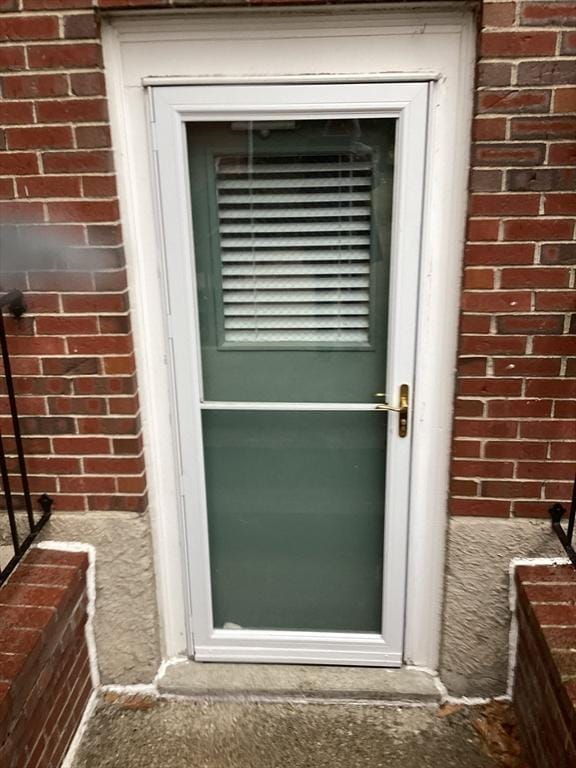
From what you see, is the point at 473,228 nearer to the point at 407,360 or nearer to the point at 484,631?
the point at 407,360

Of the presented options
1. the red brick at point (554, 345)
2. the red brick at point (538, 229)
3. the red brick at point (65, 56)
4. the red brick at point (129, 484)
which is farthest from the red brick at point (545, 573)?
the red brick at point (65, 56)

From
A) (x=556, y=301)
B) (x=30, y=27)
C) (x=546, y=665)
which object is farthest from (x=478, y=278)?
(x=30, y=27)

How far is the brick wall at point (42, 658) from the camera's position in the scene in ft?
6.45

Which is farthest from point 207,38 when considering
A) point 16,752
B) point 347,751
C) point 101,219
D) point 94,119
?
point 347,751

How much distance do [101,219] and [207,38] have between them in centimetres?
67

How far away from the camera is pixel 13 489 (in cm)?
244

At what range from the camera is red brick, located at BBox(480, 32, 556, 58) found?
6.39 ft

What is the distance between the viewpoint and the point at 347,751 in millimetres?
2406

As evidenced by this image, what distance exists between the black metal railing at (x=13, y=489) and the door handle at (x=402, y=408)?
1.30 meters

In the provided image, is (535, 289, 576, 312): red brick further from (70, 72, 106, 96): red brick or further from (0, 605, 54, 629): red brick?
(0, 605, 54, 629): red brick

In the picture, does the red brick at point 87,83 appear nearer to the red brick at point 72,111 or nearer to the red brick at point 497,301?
the red brick at point 72,111

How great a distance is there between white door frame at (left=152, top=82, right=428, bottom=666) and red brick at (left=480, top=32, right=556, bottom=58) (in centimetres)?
22

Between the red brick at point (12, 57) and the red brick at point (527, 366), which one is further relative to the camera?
the red brick at point (527, 366)

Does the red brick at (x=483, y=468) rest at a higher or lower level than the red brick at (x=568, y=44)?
lower
